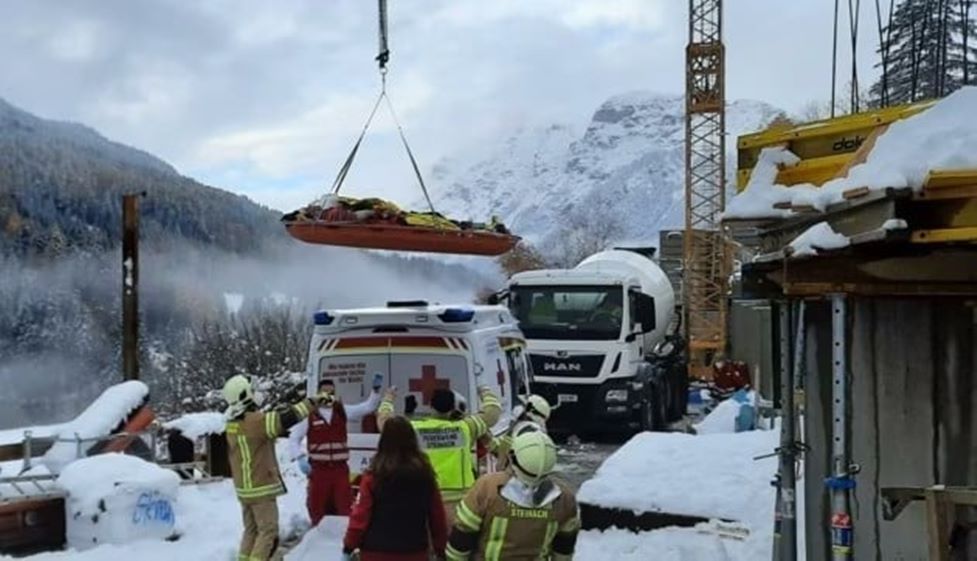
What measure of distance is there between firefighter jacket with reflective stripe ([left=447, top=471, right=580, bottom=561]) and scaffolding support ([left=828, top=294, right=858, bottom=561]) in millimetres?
1234

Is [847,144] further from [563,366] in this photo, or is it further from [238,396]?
[563,366]

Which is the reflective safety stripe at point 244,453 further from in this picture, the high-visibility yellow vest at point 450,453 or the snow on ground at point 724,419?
the snow on ground at point 724,419

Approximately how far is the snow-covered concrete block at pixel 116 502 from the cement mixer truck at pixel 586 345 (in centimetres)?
780

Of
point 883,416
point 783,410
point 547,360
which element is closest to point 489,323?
point 783,410

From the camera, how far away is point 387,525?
5648 millimetres

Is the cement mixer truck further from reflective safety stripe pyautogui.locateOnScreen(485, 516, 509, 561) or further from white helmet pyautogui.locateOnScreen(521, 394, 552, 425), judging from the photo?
reflective safety stripe pyautogui.locateOnScreen(485, 516, 509, 561)

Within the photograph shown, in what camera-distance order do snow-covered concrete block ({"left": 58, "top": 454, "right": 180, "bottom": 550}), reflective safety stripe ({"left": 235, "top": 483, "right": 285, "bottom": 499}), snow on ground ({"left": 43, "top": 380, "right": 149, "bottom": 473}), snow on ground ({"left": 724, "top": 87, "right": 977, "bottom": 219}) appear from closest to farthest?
snow on ground ({"left": 724, "top": 87, "right": 977, "bottom": 219})
reflective safety stripe ({"left": 235, "top": 483, "right": 285, "bottom": 499})
snow-covered concrete block ({"left": 58, "top": 454, "right": 180, "bottom": 550})
snow on ground ({"left": 43, "top": 380, "right": 149, "bottom": 473})

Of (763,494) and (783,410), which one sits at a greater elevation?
(783,410)

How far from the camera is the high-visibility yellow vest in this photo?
723 cm

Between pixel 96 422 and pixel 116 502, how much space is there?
9.03 ft

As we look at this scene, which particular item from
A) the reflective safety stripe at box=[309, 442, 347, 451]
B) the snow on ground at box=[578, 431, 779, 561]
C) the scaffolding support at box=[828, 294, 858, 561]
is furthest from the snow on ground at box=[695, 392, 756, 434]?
the scaffolding support at box=[828, 294, 858, 561]

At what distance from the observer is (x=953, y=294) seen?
462 cm

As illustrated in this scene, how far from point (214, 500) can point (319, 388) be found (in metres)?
2.70

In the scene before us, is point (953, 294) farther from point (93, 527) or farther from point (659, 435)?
→ point (659, 435)
